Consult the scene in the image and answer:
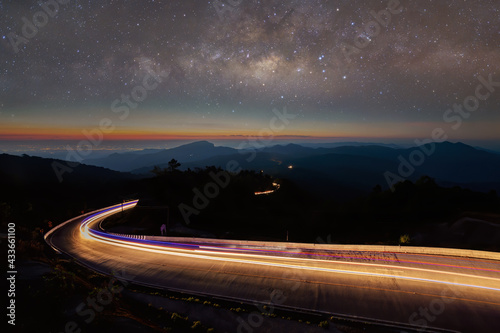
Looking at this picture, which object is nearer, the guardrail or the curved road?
the curved road

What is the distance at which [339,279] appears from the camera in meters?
14.2

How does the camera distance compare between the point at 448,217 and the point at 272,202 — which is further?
the point at 272,202

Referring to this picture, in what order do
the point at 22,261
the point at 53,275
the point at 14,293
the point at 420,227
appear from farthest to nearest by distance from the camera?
the point at 420,227 < the point at 22,261 < the point at 53,275 < the point at 14,293

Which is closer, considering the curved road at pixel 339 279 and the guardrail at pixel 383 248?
the curved road at pixel 339 279

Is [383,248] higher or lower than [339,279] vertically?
higher

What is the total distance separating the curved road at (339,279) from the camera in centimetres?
1110

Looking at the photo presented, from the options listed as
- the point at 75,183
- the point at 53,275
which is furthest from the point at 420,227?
the point at 75,183

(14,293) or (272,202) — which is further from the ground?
(14,293)

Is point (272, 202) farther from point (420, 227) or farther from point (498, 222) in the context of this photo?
point (498, 222)

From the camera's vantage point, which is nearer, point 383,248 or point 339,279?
point 339,279

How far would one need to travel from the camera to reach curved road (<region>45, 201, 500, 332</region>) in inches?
437

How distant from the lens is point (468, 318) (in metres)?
10.5

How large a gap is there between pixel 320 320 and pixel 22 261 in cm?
1851

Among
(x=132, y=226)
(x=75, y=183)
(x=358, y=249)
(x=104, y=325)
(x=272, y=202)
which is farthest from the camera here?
(x=75, y=183)
